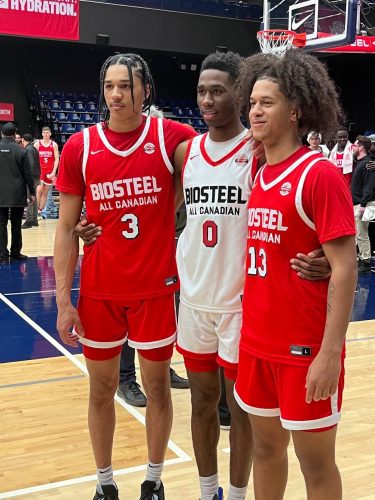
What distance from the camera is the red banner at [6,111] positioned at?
16.6 m

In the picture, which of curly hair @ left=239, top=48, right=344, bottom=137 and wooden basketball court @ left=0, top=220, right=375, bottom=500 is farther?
wooden basketball court @ left=0, top=220, right=375, bottom=500

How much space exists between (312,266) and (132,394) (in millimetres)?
2202

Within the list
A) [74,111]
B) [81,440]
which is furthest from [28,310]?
[74,111]

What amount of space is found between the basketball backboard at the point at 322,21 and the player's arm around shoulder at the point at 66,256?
7.48 meters

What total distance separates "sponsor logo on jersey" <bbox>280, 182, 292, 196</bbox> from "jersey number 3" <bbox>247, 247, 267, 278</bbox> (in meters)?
0.20

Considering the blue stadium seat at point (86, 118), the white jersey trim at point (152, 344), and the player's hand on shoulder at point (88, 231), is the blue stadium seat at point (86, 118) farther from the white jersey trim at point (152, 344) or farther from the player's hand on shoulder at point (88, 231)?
the white jersey trim at point (152, 344)

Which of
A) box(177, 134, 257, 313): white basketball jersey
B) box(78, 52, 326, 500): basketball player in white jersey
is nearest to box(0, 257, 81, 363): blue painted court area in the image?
box(78, 52, 326, 500): basketball player in white jersey

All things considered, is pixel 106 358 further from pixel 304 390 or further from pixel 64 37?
pixel 64 37

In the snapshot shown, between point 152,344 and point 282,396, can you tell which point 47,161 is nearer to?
point 152,344

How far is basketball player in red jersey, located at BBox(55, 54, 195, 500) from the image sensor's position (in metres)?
2.32

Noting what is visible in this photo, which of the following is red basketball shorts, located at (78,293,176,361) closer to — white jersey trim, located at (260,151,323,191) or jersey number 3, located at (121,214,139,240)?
jersey number 3, located at (121,214,139,240)

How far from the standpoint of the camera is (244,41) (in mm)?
16078

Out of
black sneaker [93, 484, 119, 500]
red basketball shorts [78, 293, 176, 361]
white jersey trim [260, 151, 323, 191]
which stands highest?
white jersey trim [260, 151, 323, 191]

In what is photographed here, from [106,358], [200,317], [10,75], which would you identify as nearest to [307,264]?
[200,317]
